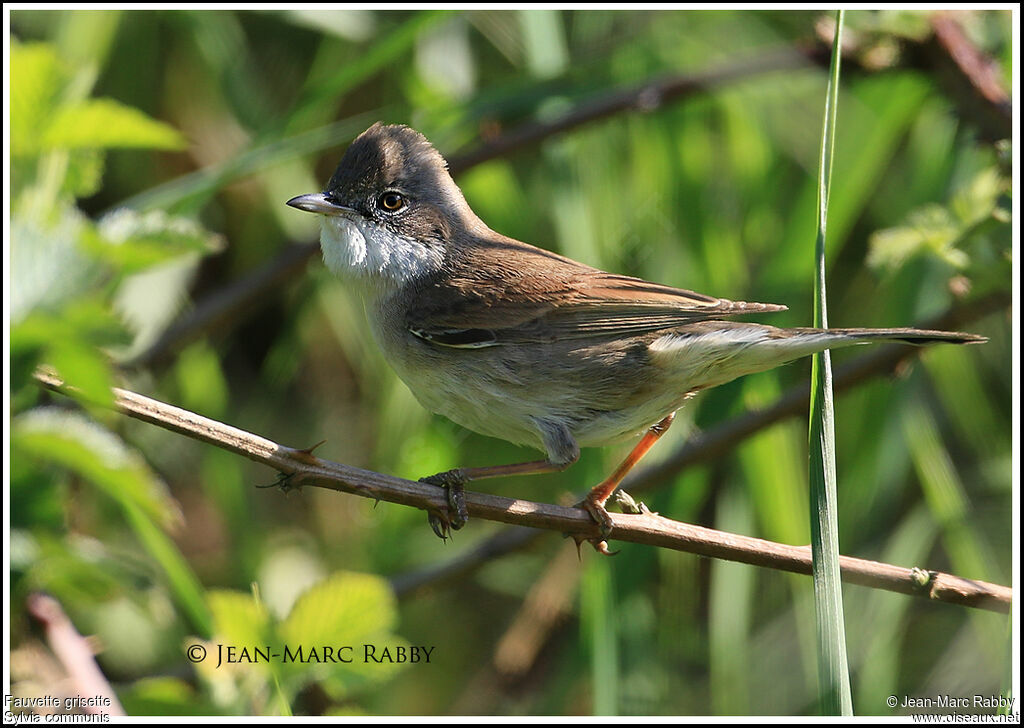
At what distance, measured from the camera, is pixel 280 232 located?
3951 mm

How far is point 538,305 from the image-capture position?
100 inches

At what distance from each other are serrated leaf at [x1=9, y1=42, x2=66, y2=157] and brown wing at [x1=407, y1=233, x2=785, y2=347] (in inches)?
41.4

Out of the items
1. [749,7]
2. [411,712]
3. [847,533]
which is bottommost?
[411,712]

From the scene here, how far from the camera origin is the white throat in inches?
103

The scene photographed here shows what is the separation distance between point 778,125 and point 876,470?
146cm

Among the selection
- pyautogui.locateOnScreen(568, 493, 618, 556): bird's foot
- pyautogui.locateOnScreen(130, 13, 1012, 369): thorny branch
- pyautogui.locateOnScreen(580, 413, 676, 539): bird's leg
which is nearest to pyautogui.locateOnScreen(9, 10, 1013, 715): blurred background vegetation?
pyautogui.locateOnScreen(130, 13, 1012, 369): thorny branch

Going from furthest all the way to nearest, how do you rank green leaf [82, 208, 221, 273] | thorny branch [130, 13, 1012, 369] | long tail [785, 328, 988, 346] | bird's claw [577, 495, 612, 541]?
1. thorny branch [130, 13, 1012, 369]
2. bird's claw [577, 495, 612, 541]
3. long tail [785, 328, 988, 346]
4. green leaf [82, 208, 221, 273]

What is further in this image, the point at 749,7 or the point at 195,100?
the point at 195,100

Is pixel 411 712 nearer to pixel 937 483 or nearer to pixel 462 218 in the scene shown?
pixel 462 218

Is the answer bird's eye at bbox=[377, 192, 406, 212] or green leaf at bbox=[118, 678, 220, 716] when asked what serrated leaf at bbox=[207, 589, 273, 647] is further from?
bird's eye at bbox=[377, 192, 406, 212]

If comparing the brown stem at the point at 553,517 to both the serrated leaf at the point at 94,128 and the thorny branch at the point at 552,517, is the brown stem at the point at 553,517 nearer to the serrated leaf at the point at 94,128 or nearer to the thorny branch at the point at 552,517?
the thorny branch at the point at 552,517

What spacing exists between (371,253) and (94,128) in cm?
94

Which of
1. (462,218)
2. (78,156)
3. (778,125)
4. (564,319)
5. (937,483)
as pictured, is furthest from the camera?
(778,125)

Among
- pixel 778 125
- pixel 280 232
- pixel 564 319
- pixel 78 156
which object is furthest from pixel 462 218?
pixel 778 125
